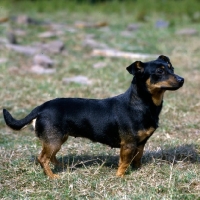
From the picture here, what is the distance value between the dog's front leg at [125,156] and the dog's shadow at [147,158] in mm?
273

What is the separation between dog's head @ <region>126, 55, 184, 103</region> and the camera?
458 centimetres

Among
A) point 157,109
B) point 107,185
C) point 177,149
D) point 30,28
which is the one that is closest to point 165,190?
point 107,185

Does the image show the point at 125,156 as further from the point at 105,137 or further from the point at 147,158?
the point at 147,158

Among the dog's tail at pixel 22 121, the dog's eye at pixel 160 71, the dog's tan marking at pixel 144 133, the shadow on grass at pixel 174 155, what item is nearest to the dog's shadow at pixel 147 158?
the shadow on grass at pixel 174 155

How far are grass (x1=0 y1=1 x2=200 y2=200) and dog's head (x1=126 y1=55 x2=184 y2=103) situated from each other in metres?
0.81

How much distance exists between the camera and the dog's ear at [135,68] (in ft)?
15.1

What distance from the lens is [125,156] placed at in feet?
15.6

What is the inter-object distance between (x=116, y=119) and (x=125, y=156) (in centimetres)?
39

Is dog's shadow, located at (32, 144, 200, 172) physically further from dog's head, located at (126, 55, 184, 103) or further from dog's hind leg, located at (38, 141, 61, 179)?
dog's head, located at (126, 55, 184, 103)

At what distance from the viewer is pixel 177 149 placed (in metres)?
5.55

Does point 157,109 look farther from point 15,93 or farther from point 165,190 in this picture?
point 15,93

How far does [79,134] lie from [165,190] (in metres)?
1.09

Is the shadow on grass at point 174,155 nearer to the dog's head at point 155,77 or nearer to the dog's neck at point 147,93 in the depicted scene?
the dog's neck at point 147,93

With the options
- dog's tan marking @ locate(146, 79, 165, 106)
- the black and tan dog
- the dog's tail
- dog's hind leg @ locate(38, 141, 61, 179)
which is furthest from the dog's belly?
dog's tan marking @ locate(146, 79, 165, 106)
